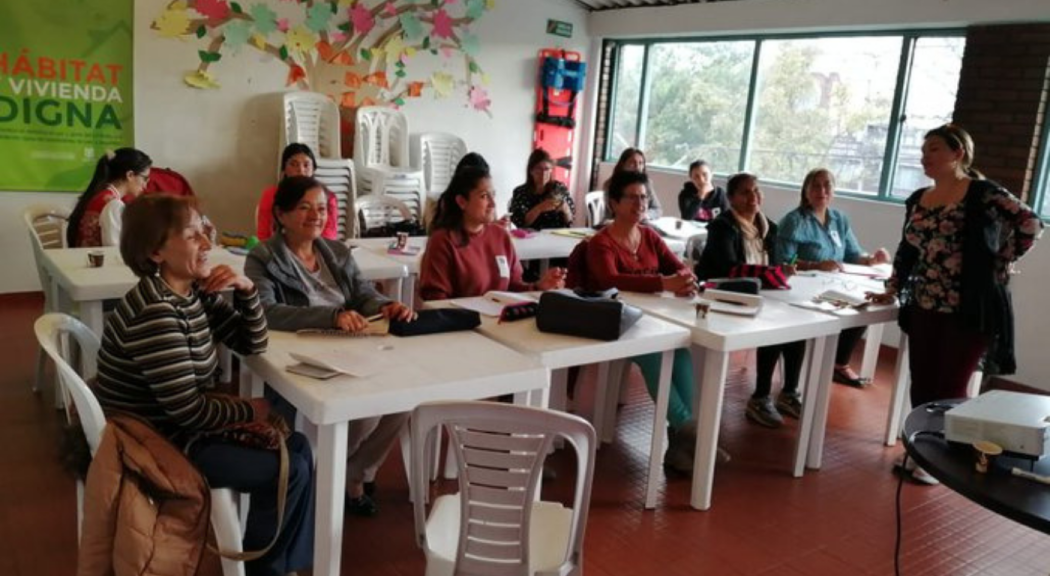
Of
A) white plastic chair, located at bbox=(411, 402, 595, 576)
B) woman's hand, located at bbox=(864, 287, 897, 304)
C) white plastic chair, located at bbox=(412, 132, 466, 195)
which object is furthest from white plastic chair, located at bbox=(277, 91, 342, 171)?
white plastic chair, located at bbox=(411, 402, 595, 576)

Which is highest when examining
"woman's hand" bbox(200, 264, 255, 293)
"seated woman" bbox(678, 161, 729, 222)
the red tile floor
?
"seated woman" bbox(678, 161, 729, 222)

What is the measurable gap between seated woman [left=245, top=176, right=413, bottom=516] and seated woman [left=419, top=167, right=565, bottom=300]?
0.39 m

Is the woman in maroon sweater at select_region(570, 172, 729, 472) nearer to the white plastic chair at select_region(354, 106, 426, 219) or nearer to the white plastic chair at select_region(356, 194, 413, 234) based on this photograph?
the white plastic chair at select_region(356, 194, 413, 234)

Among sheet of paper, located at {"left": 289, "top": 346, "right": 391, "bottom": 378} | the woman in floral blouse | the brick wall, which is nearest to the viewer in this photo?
sheet of paper, located at {"left": 289, "top": 346, "right": 391, "bottom": 378}

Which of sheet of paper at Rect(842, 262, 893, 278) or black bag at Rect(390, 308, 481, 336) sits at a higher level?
sheet of paper at Rect(842, 262, 893, 278)

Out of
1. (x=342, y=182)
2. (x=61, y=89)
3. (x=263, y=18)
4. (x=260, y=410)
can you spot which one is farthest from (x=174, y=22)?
(x=260, y=410)

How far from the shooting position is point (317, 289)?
263cm

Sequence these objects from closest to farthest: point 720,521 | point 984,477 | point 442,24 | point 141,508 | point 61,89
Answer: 1. point 984,477
2. point 141,508
3. point 720,521
4. point 61,89
5. point 442,24

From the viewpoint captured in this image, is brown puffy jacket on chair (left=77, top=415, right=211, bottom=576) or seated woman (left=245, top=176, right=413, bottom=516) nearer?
brown puffy jacket on chair (left=77, top=415, right=211, bottom=576)

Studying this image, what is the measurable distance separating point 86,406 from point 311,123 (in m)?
4.67

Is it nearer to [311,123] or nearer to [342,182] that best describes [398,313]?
[342,182]

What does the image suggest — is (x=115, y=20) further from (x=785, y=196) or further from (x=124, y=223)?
(x=785, y=196)

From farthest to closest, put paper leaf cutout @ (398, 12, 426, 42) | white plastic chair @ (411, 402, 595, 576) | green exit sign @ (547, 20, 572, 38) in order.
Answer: green exit sign @ (547, 20, 572, 38), paper leaf cutout @ (398, 12, 426, 42), white plastic chair @ (411, 402, 595, 576)

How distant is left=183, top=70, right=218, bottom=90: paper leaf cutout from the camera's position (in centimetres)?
566
